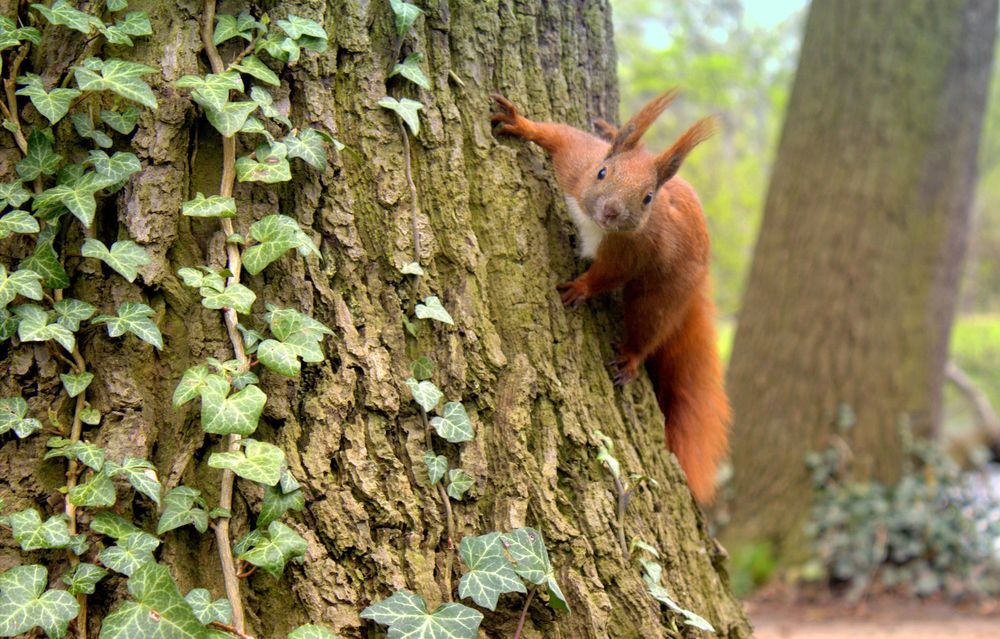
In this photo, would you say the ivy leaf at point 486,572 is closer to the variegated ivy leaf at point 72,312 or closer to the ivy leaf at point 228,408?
the ivy leaf at point 228,408

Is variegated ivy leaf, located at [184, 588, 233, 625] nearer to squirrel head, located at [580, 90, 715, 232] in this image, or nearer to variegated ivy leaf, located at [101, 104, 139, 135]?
variegated ivy leaf, located at [101, 104, 139, 135]

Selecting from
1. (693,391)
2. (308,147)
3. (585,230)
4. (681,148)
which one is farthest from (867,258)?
(308,147)

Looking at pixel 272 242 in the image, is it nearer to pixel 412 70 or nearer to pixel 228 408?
pixel 228 408

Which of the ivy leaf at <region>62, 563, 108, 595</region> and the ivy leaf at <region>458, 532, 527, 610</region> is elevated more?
the ivy leaf at <region>458, 532, 527, 610</region>

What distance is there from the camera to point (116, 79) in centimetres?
152

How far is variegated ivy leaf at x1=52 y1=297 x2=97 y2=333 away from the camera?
1.52m

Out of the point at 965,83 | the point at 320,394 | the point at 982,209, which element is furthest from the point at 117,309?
the point at 982,209

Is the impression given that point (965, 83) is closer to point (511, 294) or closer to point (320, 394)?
point (511, 294)

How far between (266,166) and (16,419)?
0.60m

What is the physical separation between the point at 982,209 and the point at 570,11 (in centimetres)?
1991

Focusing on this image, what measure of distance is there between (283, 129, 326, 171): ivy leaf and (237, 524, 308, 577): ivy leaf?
58 cm

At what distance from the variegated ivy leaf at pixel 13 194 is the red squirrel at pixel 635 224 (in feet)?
3.12

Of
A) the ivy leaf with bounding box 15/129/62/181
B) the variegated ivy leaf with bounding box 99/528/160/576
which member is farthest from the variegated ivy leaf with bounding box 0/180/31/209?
the variegated ivy leaf with bounding box 99/528/160/576

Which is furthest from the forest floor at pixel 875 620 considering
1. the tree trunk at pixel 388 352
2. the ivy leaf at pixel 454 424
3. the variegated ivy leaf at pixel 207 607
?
the variegated ivy leaf at pixel 207 607
